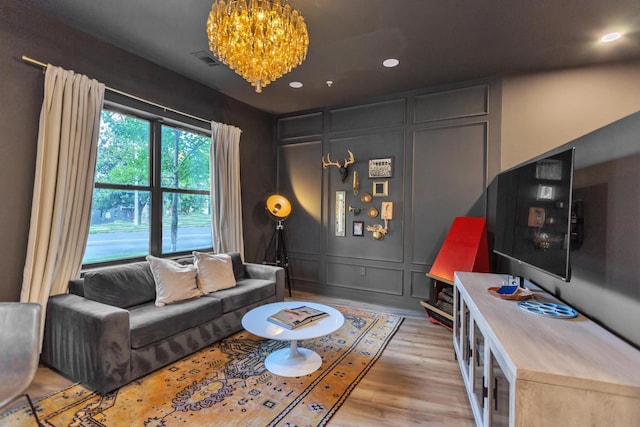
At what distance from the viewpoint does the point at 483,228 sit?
326cm

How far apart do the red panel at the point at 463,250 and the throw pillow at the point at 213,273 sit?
2.28m

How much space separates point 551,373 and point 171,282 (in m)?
2.81

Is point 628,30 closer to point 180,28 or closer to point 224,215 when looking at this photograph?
point 180,28

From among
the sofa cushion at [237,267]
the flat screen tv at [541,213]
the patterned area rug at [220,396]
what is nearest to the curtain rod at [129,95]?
the sofa cushion at [237,267]

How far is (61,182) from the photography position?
2.44m

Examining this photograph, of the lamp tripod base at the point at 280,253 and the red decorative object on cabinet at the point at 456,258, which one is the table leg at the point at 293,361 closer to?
the red decorative object on cabinet at the point at 456,258

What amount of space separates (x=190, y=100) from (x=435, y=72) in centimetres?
287

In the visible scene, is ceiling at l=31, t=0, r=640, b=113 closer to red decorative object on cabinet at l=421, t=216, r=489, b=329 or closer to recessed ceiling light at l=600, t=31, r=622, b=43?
recessed ceiling light at l=600, t=31, r=622, b=43

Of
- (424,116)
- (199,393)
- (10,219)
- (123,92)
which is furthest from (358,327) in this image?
(123,92)

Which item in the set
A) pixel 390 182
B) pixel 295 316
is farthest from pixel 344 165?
pixel 295 316

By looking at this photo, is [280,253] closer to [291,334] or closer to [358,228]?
[358,228]

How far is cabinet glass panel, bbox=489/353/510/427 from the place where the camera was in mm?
1238

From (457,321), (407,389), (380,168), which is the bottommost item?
(407,389)

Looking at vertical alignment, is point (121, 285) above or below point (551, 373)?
below
